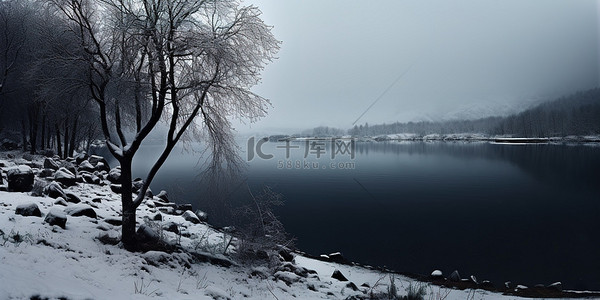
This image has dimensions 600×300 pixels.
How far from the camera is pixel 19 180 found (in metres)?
13.3

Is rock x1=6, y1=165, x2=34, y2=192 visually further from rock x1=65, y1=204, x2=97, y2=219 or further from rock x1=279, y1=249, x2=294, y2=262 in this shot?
rock x1=279, y1=249, x2=294, y2=262

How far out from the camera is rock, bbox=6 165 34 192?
43.2 ft

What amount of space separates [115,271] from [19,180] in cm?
911

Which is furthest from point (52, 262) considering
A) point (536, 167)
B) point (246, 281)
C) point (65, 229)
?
point (536, 167)

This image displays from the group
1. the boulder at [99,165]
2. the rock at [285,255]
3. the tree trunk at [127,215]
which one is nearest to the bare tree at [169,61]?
the tree trunk at [127,215]

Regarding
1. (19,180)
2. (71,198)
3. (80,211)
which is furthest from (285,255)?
(19,180)

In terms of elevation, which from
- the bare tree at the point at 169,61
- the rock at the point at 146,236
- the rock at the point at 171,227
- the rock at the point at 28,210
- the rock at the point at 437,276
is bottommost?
the rock at the point at 437,276

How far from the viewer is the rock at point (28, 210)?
9.88m

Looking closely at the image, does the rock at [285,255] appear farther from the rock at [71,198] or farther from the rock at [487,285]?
the rock at [71,198]

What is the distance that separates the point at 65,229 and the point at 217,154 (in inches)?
201

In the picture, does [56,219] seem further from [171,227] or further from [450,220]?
[450,220]

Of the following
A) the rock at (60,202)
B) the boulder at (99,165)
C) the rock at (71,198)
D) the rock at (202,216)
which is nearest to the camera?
the rock at (60,202)

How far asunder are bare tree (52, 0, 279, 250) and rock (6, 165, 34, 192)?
5.71 metres

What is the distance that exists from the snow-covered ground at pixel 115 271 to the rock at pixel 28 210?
0.96ft
